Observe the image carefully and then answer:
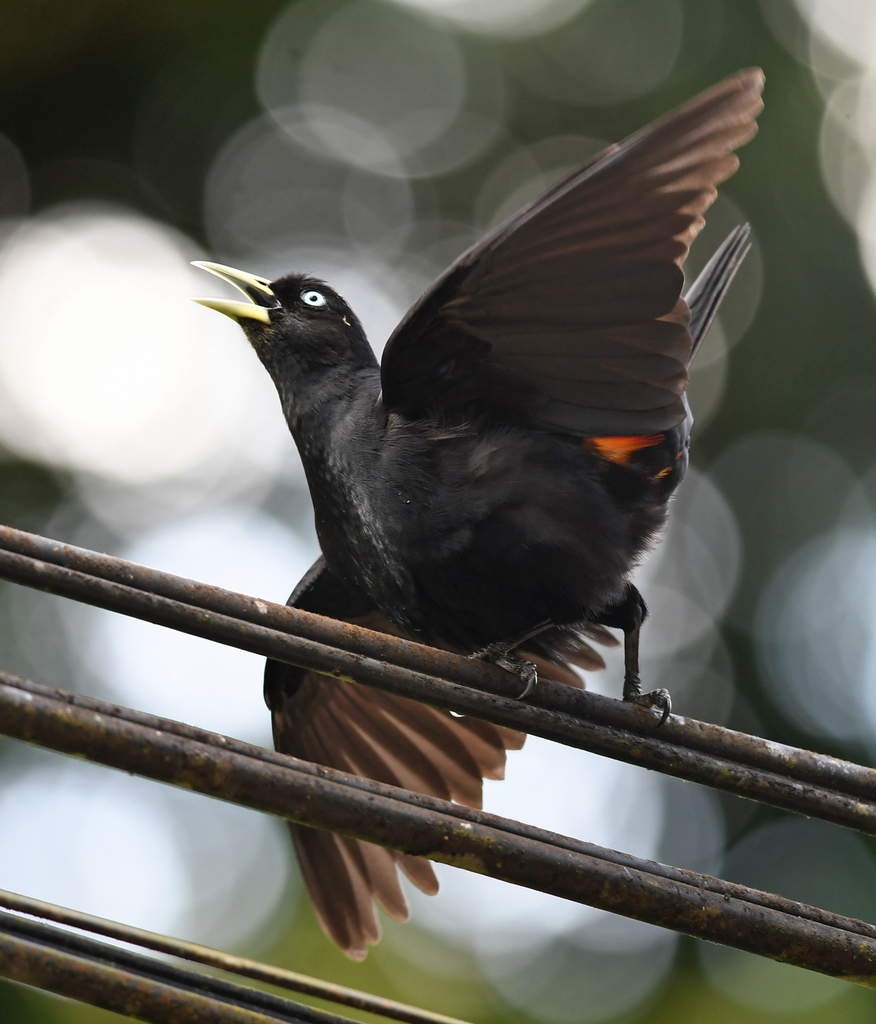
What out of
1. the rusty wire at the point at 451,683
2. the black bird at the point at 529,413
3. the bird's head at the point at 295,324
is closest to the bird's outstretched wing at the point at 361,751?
the black bird at the point at 529,413

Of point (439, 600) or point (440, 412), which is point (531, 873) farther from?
point (440, 412)

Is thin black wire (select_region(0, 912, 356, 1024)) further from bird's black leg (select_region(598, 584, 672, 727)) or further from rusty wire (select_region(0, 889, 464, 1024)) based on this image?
bird's black leg (select_region(598, 584, 672, 727))

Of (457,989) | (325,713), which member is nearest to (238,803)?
(325,713)

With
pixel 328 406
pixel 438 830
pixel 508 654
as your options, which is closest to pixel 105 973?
pixel 438 830

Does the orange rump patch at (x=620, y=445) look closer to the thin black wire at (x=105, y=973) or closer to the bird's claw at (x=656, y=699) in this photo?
the bird's claw at (x=656, y=699)

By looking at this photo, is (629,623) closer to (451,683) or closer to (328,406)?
(328,406)

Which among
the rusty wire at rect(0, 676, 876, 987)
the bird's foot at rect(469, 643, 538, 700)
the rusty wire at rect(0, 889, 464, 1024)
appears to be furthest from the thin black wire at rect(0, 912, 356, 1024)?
the bird's foot at rect(469, 643, 538, 700)

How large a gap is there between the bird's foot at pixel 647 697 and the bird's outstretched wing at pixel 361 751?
86 centimetres

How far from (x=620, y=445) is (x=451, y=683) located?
1.32 m

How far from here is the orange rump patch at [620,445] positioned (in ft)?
9.45

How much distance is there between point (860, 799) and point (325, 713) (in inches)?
102

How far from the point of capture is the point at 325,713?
411cm

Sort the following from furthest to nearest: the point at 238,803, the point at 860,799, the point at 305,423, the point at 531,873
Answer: the point at 305,423 < the point at 860,799 < the point at 531,873 < the point at 238,803

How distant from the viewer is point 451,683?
5.77ft
